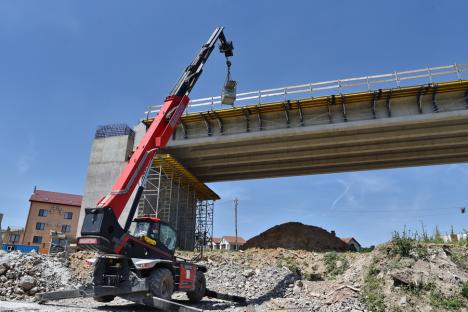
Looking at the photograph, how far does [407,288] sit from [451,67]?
44.3ft

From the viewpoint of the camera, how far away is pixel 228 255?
20562 millimetres

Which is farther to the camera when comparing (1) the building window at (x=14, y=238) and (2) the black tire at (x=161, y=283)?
(1) the building window at (x=14, y=238)

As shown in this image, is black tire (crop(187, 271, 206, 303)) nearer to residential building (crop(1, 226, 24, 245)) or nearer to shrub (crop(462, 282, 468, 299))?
shrub (crop(462, 282, 468, 299))

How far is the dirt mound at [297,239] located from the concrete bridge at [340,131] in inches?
181

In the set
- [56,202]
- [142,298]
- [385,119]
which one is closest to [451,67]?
[385,119]

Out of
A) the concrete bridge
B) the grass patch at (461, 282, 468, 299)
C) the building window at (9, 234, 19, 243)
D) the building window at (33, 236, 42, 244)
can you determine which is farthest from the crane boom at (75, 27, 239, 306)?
the building window at (9, 234, 19, 243)

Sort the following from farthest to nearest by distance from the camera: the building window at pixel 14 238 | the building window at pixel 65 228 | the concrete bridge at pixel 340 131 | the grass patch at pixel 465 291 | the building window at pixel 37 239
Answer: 1. the building window at pixel 14 238
2. the building window at pixel 65 228
3. the building window at pixel 37 239
4. the concrete bridge at pixel 340 131
5. the grass patch at pixel 465 291

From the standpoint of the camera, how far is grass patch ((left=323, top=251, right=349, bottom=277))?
15.9m

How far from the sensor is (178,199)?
992 inches

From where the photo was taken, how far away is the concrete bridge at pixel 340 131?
1905 cm

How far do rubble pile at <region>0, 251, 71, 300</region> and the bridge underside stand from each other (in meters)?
9.96

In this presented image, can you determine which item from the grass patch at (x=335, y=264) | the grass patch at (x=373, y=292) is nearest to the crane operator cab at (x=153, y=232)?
the grass patch at (x=373, y=292)

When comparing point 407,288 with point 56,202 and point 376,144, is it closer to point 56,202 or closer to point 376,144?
point 376,144

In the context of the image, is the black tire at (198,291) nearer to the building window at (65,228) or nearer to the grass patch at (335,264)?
the grass patch at (335,264)
